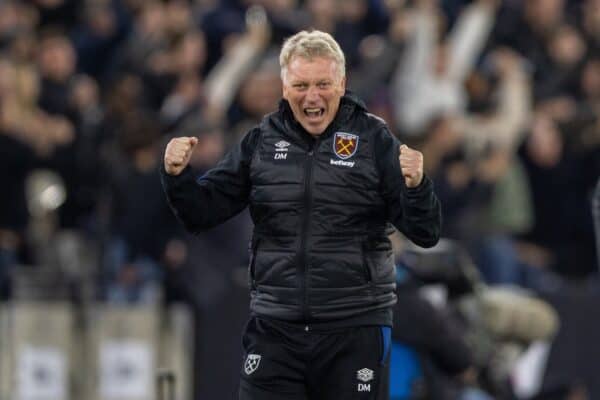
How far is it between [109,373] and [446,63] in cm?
482

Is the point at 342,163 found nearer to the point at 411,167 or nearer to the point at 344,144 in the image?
the point at 344,144

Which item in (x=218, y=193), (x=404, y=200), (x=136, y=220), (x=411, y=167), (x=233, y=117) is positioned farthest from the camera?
(x=233, y=117)

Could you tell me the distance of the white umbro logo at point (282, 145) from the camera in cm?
656

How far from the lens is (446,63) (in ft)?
49.3

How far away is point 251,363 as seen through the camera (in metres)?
6.54

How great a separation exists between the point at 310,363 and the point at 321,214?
23.7 inches

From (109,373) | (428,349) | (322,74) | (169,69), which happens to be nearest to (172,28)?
(169,69)

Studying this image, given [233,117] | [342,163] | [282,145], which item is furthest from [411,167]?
[233,117]

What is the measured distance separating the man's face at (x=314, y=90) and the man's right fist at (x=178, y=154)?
447mm

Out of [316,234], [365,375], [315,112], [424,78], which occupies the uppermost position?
[424,78]

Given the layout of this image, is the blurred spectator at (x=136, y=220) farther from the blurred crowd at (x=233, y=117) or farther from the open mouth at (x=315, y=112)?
the open mouth at (x=315, y=112)

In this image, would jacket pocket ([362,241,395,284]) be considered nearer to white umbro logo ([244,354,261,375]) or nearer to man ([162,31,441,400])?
man ([162,31,441,400])

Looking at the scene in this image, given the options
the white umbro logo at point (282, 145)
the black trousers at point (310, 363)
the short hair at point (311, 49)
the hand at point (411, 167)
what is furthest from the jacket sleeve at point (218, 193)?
the hand at point (411, 167)

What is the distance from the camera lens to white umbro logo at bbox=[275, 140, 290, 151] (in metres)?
6.56
